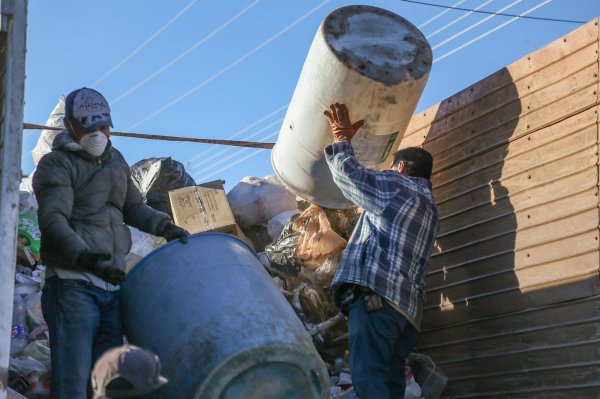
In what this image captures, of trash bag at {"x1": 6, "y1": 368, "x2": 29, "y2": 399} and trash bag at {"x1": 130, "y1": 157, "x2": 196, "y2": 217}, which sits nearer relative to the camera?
trash bag at {"x1": 6, "y1": 368, "x2": 29, "y2": 399}

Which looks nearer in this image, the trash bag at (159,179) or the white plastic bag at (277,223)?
the white plastic bag at (277,223)

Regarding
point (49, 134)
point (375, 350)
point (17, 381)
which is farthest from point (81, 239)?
point (49, 134)

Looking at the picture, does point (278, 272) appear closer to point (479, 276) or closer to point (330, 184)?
point (330, 184)

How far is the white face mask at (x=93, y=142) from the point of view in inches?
167

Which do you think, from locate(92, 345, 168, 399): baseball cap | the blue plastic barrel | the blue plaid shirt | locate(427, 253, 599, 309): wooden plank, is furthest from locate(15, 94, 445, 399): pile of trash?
A: locate(92, 345, 168, 399): baseball cap

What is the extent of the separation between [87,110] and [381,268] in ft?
5.20

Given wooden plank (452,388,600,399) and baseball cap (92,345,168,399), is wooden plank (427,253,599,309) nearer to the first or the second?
wooden plank (452,388,600,399)

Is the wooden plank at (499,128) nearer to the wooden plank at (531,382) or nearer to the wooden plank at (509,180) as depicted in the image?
the wooden plank at (509,180)

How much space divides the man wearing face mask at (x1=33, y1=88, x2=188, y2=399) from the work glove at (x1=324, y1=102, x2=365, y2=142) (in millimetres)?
1000

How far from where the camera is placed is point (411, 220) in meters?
4.67

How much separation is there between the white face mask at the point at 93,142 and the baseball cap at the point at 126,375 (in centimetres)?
163

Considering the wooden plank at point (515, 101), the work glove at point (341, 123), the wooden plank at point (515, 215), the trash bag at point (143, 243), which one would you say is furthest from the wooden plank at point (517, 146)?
the trash bag at point (143, 243)

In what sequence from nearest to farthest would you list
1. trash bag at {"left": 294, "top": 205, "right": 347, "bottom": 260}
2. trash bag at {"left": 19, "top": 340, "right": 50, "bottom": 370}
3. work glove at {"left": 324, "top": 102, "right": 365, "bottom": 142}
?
1. work glove at {"left": 324, "top": 102, "right": 365, "bottom": 142}
2. trash bag at {"left": 19, "top": 340, "right": 50, "bottom": 370}
3. trash bag at {"left": 294, "top": 205, "right": 347, "bottom": 260}

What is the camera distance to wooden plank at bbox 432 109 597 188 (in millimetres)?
4642
